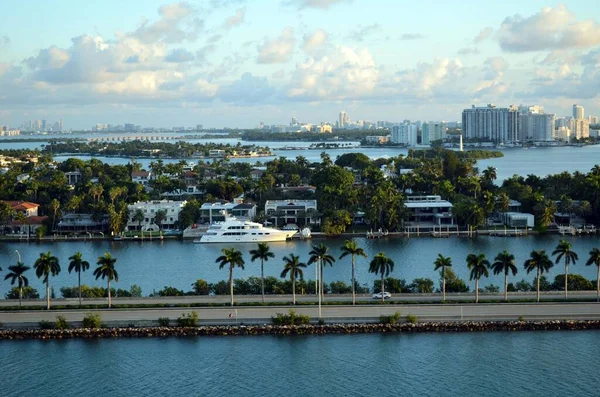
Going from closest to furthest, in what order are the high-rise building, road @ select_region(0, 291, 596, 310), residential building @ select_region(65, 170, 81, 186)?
road @ select_region(0, 291, 596, 310) < residential building @ select_region(65, 170, 81, 186) < the high-rise building

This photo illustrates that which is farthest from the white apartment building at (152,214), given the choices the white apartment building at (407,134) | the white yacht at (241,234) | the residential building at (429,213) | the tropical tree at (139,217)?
the white apartment building at (407,134)

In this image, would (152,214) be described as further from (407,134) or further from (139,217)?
(407,134)

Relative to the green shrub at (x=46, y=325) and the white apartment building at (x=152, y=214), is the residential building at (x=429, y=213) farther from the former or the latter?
the green shrub at (x=46, y=325)

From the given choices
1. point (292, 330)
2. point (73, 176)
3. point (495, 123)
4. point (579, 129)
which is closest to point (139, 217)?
point (292, 330)

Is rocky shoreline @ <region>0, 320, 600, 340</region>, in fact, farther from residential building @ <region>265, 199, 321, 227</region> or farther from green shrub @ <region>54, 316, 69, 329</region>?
residential building @ <region>265, 199, 321, 227</region>

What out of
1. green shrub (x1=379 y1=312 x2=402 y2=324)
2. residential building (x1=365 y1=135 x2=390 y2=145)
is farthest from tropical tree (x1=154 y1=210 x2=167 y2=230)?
residential building (x1=365 y1=135 x2=390 y2=145)

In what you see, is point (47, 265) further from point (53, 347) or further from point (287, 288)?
point (287, 288)
